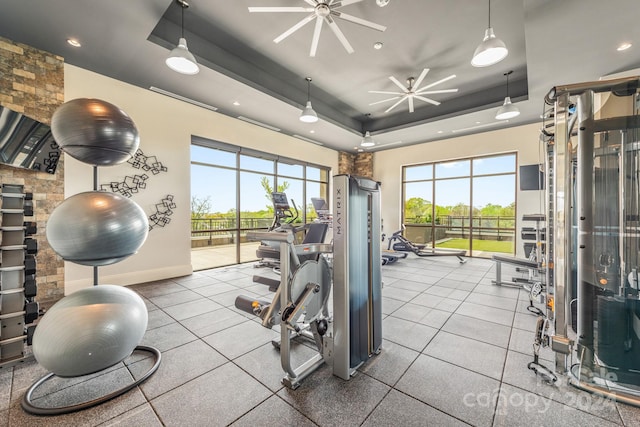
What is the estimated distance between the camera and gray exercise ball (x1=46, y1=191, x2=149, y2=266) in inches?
65.5

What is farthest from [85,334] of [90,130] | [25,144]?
[25,144]

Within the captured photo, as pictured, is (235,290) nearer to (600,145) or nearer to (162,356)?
(162,356)

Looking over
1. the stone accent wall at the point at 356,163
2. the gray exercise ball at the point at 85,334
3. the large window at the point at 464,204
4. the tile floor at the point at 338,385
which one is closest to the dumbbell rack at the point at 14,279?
the tile floor at the point at 338,385

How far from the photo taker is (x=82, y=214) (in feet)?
5.49

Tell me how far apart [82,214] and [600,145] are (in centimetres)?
386

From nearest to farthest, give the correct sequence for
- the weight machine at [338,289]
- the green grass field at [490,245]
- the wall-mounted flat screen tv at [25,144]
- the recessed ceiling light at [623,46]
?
the weight machine at [338,289]
the wall-mounted flat screen tv at [25,144]
the recessed ceiling light at [623,46]
the green grass field at [490,245]

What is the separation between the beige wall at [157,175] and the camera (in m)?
4.02

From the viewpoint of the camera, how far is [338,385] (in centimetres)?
194

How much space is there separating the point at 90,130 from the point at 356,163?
8.94 meters

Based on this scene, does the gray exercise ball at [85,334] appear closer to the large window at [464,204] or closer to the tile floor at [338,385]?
the tile floor at [338,385]

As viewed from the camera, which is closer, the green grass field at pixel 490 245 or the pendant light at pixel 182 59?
the pendant light at pixel 182 59

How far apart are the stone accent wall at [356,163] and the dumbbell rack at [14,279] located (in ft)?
26.8

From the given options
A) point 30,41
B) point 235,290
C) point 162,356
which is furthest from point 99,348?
point 30,41

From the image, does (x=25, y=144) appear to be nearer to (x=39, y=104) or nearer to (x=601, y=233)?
(x=39, y=104)
